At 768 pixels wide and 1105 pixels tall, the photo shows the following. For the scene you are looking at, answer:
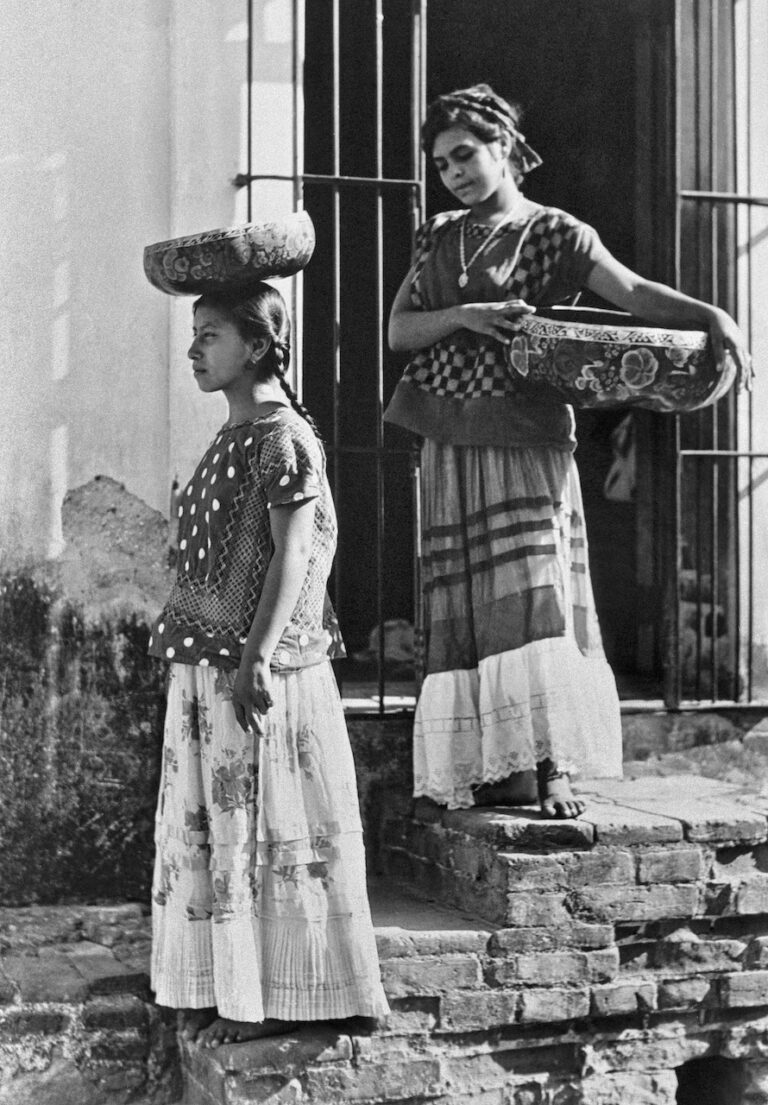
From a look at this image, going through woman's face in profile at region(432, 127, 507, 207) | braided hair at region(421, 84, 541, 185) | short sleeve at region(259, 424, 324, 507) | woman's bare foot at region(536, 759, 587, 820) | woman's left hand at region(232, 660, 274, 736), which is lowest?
woman's bare foot at region(536, 759, 587, 820)

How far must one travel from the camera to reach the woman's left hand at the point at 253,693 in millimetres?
3195

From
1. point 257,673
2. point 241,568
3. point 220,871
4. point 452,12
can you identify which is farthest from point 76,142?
point 452,12

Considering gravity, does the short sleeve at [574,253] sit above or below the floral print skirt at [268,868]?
above

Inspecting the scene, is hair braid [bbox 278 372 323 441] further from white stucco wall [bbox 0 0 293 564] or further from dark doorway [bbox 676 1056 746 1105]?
dark doorway [bbox 676 1056 746 1105]

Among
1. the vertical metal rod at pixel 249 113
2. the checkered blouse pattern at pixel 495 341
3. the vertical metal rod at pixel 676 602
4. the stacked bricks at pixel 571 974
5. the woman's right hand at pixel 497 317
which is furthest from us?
the vertical metal rod at pixel 676 602

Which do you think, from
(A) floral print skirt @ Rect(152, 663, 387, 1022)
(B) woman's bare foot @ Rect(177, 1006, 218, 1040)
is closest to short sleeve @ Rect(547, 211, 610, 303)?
(A) floral print skirt @ Rect(152, 663, 387, 1022)

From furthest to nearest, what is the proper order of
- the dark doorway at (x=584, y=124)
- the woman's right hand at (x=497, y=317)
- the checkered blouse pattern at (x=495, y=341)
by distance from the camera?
1. the dark doorway at (x=584, y=124)
2. the checkered blouse pattern at (x=495, y=341)
3. the woman's right hand at (x=497, y=317)

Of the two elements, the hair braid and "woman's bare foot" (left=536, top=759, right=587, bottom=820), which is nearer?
the hair braid

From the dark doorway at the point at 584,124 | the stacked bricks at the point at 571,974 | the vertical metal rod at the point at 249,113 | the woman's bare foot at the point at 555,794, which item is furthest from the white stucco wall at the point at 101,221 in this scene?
the dark doorway at the point at 584,124

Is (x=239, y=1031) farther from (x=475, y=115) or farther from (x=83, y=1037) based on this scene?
(x=475, y=115)

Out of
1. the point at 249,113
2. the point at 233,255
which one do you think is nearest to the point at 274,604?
the point at 233,255

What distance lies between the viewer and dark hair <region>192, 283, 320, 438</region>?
3.43 metres

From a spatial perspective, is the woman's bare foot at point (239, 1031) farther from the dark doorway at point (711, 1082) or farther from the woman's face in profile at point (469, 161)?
the woman's face in profile at point (469, 161)

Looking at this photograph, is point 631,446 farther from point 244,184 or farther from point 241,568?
point 241,568
